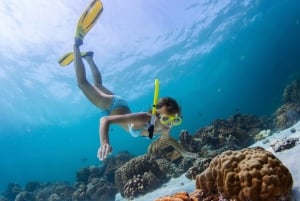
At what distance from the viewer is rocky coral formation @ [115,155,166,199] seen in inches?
394

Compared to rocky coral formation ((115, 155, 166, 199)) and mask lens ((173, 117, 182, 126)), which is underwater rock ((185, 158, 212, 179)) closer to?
rocky coral formation ((115, 155, 166, 199))

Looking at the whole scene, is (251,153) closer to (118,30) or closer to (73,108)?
(118,30)

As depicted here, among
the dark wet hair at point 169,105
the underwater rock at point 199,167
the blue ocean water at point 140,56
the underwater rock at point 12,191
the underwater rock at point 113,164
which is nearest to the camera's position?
the dark wet hair at point 169,105

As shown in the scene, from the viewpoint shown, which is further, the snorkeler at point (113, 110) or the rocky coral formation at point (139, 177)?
the rocky coral formation at point (139, 177)

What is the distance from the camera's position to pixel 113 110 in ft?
25.0

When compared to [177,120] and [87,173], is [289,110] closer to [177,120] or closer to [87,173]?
[87,173]

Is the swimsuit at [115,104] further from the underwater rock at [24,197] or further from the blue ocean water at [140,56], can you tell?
the blue ocean water at [140,56]

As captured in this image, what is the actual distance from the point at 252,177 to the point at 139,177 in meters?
6.90

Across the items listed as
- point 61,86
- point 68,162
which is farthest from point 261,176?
point 68,162

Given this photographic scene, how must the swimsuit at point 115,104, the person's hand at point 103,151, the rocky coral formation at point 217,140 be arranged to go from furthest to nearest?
the rocky coral formation at point 217,140 < the swimsuit at point 115,104 < the person's hand at point 103,151

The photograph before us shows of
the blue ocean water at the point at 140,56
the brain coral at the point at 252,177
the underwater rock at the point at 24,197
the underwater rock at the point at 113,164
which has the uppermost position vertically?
the blue ocean water at the point at 140,56

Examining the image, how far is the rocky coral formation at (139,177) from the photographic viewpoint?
10016mm

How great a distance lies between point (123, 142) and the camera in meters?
167

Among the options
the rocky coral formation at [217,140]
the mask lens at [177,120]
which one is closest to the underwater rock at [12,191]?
the rocky coral formation at [217,140]
